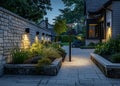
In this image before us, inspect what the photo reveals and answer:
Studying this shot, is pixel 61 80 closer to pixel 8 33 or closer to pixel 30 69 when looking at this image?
pixel 30 69

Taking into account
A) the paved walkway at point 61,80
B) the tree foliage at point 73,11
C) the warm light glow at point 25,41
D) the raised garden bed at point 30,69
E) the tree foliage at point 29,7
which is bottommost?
Answer: the paved walkway at point 61,80

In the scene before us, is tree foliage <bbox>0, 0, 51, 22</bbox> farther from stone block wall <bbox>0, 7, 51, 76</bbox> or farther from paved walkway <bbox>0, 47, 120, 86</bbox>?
paved walkway <bbox>0, 47, 120, 86</bbox>

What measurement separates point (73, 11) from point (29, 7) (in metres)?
33.8

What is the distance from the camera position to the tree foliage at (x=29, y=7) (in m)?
21.0

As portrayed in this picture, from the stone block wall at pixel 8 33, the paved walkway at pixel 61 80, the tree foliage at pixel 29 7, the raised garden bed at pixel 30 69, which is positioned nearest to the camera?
the paved walkway at pixel 61 80

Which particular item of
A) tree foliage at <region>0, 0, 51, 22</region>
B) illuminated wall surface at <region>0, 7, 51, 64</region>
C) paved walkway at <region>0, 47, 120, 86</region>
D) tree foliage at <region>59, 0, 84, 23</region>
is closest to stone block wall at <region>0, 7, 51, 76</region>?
illuminated wall surface at <region>0, 7, 51, 64</region>

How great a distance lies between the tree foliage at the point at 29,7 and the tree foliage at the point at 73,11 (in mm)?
23365

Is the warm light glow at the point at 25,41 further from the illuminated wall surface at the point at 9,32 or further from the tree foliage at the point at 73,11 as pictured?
the tree foliage at the point at 73,11

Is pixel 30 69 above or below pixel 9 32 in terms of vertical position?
below

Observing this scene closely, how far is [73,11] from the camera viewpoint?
57.2m

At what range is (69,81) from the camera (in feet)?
28.8

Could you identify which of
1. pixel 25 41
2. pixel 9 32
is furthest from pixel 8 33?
pixel 25 41

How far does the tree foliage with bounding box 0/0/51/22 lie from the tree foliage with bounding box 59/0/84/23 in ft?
76.7

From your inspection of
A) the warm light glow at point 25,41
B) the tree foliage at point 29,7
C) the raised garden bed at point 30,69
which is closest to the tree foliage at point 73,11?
the tree foliage at point 29,7
